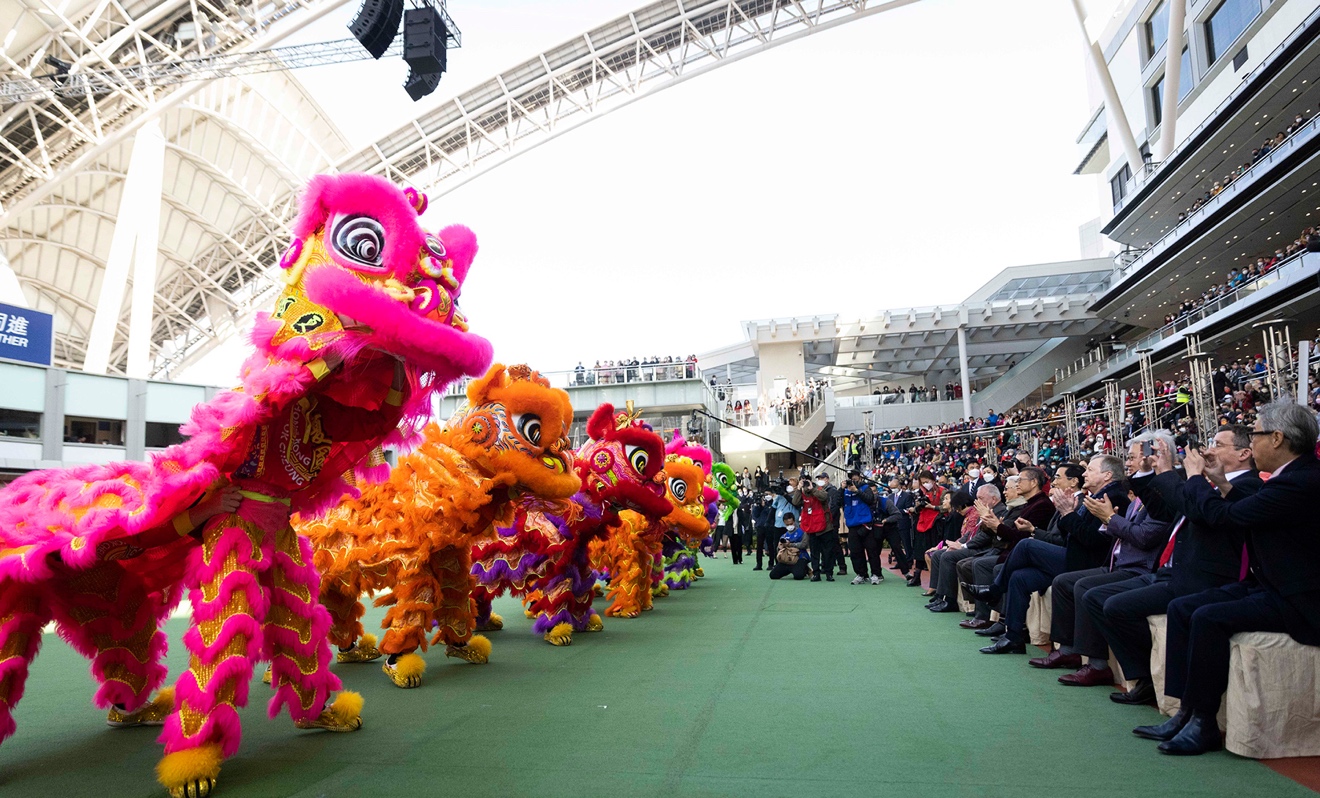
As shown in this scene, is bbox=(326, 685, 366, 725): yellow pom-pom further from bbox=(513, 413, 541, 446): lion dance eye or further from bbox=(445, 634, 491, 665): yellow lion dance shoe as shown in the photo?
bbox=(513, 413, 541, 446): lion dance eye

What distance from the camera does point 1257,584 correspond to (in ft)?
11.1

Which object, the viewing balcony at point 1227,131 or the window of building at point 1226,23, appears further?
the window of building at point 1226,23

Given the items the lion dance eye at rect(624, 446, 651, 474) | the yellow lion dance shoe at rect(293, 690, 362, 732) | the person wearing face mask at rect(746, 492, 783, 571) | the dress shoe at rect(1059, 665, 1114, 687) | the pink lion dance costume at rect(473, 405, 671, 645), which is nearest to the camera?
the yellow lion dance shoe at rect(293, 690, 362, 732)

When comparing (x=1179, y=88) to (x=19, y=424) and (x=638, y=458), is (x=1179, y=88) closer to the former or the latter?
(x=638, y=458)

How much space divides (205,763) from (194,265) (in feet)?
97.7

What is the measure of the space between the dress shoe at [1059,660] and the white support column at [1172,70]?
869 inches

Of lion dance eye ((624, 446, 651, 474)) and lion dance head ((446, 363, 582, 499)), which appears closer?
lion dance head ((446, 363, 582, 499))

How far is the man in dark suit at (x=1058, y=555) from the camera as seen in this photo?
4848mm

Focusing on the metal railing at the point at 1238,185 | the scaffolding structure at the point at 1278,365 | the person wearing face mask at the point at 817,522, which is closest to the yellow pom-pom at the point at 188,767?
the person wearing face mask at the point at 817,522

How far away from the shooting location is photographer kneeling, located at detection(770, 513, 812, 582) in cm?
1216

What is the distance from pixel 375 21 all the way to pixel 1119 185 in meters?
27.3

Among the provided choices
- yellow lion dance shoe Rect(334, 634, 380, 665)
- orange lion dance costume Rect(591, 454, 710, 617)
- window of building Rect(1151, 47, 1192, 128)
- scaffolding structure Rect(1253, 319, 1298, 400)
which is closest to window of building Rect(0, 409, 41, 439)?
orange lion dance costume Rect(591, 454, 710, 617)

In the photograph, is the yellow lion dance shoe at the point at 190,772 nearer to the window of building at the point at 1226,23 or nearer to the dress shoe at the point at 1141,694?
the dress shoe at the point at 1141,694

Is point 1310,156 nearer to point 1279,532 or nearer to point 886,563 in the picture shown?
point 886,563
